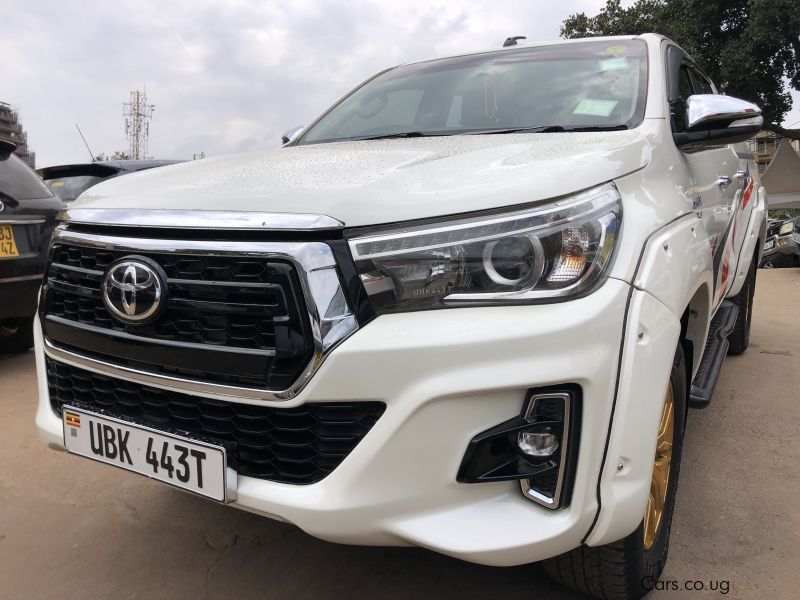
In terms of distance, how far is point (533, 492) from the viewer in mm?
1345

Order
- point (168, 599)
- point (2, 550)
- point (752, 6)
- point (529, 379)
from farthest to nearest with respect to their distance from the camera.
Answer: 1. point (752, 6)
2. point (2, 550)
3. point (168, 599)
4. point (529, 379)

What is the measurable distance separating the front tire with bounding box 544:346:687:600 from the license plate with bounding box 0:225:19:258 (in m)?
3.27

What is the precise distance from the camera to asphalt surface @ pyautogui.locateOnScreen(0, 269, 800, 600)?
1.88m

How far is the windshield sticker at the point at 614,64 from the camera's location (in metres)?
2.36

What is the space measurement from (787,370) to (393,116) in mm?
2924

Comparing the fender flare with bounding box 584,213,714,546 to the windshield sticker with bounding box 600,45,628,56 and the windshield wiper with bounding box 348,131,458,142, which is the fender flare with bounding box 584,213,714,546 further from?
the windshield sticker with bounding box 600,45,628,56

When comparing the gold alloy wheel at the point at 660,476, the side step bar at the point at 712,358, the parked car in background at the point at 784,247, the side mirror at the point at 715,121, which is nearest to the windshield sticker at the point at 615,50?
the side mirror at the point at 715,121

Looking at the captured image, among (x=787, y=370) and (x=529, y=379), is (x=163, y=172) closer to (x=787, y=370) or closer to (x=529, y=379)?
(x=529, y=379)

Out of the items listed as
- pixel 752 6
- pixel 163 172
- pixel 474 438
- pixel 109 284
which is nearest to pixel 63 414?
pixel 109 284

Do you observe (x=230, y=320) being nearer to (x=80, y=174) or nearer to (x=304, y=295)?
(x=304, y=295)

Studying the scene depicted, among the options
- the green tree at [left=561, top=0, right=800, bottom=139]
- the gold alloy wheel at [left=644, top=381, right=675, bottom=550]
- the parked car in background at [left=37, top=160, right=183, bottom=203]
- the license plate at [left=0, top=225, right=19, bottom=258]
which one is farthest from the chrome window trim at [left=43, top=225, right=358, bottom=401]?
the green tree at [left=561, top=0, right=800, bottom=139]

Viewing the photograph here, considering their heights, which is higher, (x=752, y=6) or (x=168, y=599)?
(x=752, y=6)

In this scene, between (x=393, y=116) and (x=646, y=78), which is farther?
(x=393, y=116)

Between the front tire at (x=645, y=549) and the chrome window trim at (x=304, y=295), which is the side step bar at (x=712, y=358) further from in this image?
the chrome window trim at (x=304, y=295)
